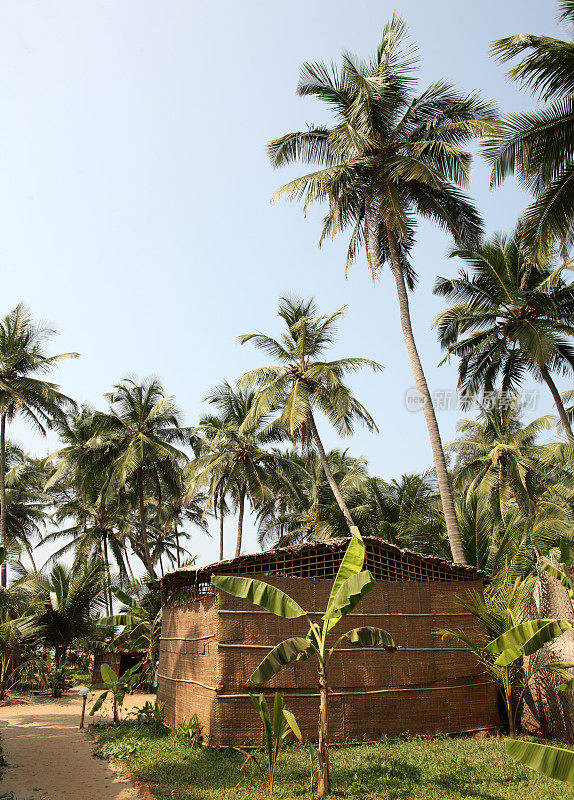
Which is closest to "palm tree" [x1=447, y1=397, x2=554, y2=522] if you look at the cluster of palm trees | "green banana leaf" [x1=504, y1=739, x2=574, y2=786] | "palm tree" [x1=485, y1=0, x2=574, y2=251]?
the cluster of palm trees

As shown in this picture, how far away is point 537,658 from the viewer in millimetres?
9602

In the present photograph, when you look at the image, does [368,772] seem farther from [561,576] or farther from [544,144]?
[544,144]

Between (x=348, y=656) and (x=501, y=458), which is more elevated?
(x=501, y=458)

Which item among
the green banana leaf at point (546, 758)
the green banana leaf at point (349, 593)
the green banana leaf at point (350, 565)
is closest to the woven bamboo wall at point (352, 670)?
the green banana leaf at point (350, 565)

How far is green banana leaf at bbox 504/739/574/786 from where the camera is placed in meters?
4.30

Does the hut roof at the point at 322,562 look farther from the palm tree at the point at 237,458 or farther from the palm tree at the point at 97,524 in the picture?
the palm tree at the point at 97,524

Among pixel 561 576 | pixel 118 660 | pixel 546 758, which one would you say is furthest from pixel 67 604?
pixel 546 758

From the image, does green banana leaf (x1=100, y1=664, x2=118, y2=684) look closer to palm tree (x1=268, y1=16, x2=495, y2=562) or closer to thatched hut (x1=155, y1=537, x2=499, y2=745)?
thatched hut (x1=155, y1=537, x2=499, y2=745)

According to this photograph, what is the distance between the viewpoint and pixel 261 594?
7.36 metres

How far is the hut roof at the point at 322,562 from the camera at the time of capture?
392 inches

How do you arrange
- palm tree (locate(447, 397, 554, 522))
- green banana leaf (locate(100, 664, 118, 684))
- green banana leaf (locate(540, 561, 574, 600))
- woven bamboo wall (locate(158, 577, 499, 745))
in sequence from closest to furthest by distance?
green banana leaf (locate(540, 561, 574, 600)) < woven bamboo wall (locate(158, 577, 499, 745)) < green banana leaf (locate(100, 664, 118, 684)) < palm tree (locate(447, 397, 554, 522))

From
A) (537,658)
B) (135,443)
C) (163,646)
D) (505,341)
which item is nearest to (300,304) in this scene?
(505,341)

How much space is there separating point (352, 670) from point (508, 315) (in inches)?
500

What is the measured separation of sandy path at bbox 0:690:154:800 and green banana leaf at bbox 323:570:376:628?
10.6 ft
